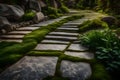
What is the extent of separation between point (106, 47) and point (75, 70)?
1.35m

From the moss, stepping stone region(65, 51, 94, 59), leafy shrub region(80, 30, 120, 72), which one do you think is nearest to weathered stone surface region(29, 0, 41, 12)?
leafy shrub region(80, 30, 120, 72)

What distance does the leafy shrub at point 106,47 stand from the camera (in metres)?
4.62

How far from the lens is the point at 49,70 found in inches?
170

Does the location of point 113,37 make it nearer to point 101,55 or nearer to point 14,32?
point 101,55

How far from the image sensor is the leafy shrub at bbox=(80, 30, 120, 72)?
4625 millimetres

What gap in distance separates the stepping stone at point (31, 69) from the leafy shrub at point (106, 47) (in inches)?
45.0

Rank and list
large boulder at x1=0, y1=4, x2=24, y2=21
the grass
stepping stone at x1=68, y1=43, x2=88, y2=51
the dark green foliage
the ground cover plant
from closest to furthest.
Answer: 1. the ground cover plant
2. the grass
3. stepping stone at x1=68, y1=43, x2=88, y2=51
4. large boulder at x1=0, y1=4, x2=24, y2=21
5. the dark green foliage

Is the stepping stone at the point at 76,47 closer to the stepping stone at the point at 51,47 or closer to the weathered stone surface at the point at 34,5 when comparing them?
the stepping stone at the point at 51,47

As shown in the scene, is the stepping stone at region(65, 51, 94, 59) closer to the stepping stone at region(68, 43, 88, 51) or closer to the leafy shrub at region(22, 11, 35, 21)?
the stepping stone at region(68, 43, 88, 51)

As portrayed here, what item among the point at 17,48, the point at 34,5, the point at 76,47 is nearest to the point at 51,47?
the point at 76,47

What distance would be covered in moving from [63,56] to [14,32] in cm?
309

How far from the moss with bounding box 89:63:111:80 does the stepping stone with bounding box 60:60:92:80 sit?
10cm

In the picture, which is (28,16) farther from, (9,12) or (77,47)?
(77,47)

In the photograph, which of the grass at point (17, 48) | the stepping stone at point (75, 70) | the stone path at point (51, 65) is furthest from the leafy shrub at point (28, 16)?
the stepping stone at point (75, 70)
